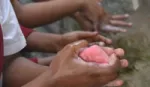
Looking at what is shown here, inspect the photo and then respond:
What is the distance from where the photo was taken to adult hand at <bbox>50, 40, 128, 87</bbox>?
2.33ft

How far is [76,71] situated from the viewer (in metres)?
0.71

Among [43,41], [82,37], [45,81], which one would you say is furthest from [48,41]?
[45,81]

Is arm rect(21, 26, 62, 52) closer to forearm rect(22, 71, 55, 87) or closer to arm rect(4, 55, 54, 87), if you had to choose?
arm rect(4, 55, 54, 87)

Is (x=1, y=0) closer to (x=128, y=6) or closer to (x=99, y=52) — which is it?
(x=99, y=52)

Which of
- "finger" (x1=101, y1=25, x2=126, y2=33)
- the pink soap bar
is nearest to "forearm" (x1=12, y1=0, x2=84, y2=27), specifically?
"finger" (x1=101, y1=25, x2=126, y2=33)

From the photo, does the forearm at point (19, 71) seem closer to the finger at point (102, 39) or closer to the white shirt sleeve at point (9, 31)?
the white shirt sleeve at point (9, 31)

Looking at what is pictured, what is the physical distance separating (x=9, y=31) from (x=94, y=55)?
0.89 feet

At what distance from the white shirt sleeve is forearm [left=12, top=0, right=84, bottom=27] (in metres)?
0.14

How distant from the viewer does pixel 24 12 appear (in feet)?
3.55

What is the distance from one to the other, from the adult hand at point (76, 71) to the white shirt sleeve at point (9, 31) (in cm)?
22

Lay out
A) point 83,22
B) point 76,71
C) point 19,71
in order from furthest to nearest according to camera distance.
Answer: point 83,22, point 19,71, point 76,71

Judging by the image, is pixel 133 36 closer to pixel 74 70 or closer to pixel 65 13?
pixel 65 13

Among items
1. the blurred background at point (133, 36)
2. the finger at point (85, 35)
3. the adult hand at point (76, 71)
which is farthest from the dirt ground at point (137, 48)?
the adult hand at point (76, 71)

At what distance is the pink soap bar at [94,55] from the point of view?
75cm
